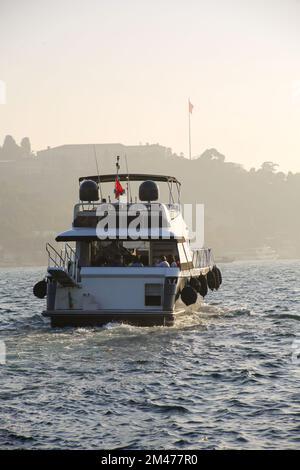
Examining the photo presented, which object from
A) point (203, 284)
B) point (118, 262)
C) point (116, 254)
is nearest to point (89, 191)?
point (116, 254)

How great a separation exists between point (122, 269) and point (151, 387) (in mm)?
8282

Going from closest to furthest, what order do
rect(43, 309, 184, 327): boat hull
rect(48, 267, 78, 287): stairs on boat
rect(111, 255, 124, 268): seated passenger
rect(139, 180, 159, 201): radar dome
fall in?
1. rect(48, 267, 78, 287): stairs on boat
2. rect(43, 309, 184, 327): boat hull
3. rect(111, 255, 124, 268): seated passenger
4. rect(139, 180, 159, 201): radar dome

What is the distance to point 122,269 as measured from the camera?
2675 cm

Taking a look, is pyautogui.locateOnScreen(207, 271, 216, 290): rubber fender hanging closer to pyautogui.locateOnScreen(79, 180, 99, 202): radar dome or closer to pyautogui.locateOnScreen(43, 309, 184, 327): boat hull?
pyautogui.locateOnScreen(79, 180, 99, 202): radar dome

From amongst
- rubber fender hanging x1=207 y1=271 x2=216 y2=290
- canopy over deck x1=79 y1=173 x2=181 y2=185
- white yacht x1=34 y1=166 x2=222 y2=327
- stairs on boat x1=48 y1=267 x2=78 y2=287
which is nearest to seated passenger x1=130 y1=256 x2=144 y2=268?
white yacht x1=34 y1=166 x2=222 y2=327

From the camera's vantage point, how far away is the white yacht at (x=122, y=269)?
26641 mm

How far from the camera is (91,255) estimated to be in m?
29.1

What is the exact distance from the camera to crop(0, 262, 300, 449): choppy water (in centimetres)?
1495

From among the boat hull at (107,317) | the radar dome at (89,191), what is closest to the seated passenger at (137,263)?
the boat hull at (107,317)

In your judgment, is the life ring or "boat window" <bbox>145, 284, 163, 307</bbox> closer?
"boat window" <bbox>145, 284, 163, 307</bbox>

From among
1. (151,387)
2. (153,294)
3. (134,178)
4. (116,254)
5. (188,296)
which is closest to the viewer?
(151,387)

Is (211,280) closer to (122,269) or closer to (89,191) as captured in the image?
(89,191)

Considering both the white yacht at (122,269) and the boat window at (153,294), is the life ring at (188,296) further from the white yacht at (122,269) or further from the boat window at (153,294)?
the boat window at (153,294)
